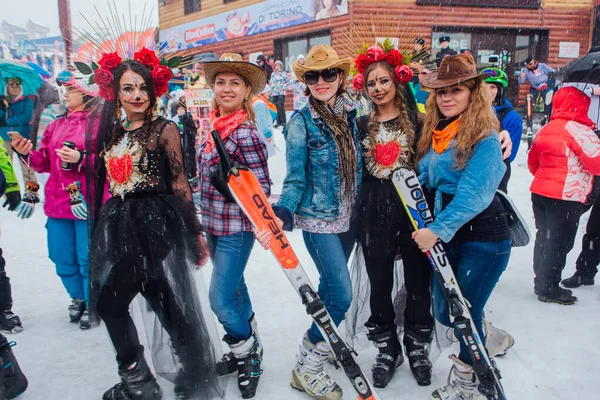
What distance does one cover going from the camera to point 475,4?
43.8ft

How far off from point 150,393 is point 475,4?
1432cm

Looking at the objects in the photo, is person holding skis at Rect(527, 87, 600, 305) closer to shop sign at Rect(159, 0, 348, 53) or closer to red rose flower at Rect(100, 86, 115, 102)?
red rose flower at Rect(100, 86, 115, 102)

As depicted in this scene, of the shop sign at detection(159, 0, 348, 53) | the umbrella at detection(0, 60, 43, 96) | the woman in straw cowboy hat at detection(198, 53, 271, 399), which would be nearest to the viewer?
the woman in straw cowboy hat at detection(198, 53, 271, 399)

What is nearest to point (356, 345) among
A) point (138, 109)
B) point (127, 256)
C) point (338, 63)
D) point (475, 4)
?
point (127, 256)

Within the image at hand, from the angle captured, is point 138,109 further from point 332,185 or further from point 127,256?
point 332,185

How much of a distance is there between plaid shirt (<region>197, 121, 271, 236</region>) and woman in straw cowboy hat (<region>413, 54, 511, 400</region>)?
983 mm

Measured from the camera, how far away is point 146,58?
104 inches

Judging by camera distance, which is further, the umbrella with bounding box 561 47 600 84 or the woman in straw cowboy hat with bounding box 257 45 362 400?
the umbrella with bounding box 561 47 600 84

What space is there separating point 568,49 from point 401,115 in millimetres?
14320

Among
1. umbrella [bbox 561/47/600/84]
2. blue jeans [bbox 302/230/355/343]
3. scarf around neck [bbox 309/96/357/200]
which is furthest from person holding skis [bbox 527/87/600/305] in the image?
blue jeans [bbox 302/230/355/343]

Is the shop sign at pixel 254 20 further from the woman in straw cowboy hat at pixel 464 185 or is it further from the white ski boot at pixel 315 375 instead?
the white ski boot at pixel 315 375

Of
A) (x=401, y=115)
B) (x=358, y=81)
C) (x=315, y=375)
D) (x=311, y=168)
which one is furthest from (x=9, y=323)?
(x=401, y=115)

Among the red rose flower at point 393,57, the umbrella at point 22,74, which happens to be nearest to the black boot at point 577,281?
the red rose flower at point 393,57

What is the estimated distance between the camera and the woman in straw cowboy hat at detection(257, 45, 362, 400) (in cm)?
257
